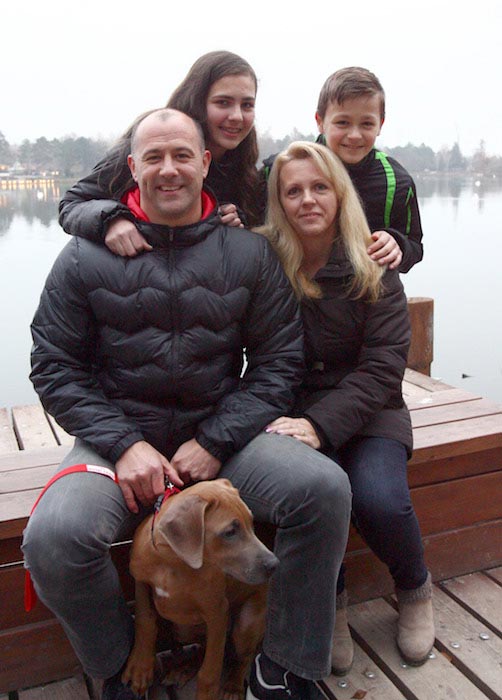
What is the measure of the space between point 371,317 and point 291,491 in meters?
0.65

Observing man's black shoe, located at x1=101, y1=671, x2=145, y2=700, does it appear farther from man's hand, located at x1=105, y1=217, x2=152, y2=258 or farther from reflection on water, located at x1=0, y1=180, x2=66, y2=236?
reflection on water, located at x1=0, y1=180, x2=66, y2=236

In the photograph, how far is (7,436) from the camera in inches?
126

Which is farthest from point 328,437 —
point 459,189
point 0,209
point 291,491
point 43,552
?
point 459,189

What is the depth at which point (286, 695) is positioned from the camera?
1.82 metres

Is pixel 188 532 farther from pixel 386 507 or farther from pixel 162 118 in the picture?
pixel 162 118

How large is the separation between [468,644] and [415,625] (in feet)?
0.66

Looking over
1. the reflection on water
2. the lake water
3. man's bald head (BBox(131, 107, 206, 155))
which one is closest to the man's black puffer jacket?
man's bald head (BBox(131, 107, 206, 155))

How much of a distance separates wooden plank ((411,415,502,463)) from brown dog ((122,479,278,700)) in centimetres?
81

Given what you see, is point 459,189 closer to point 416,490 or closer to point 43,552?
point 416,490

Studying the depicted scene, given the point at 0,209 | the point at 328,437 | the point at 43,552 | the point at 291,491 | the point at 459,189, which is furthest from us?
the point at 459,189

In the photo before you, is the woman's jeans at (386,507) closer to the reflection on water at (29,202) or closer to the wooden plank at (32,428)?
the wooden plank at (32,428)

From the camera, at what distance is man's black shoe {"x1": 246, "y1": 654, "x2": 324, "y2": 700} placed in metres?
1.83

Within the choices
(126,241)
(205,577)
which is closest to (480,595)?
(205,577)

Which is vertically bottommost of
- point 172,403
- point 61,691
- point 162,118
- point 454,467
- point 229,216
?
point 61,691
